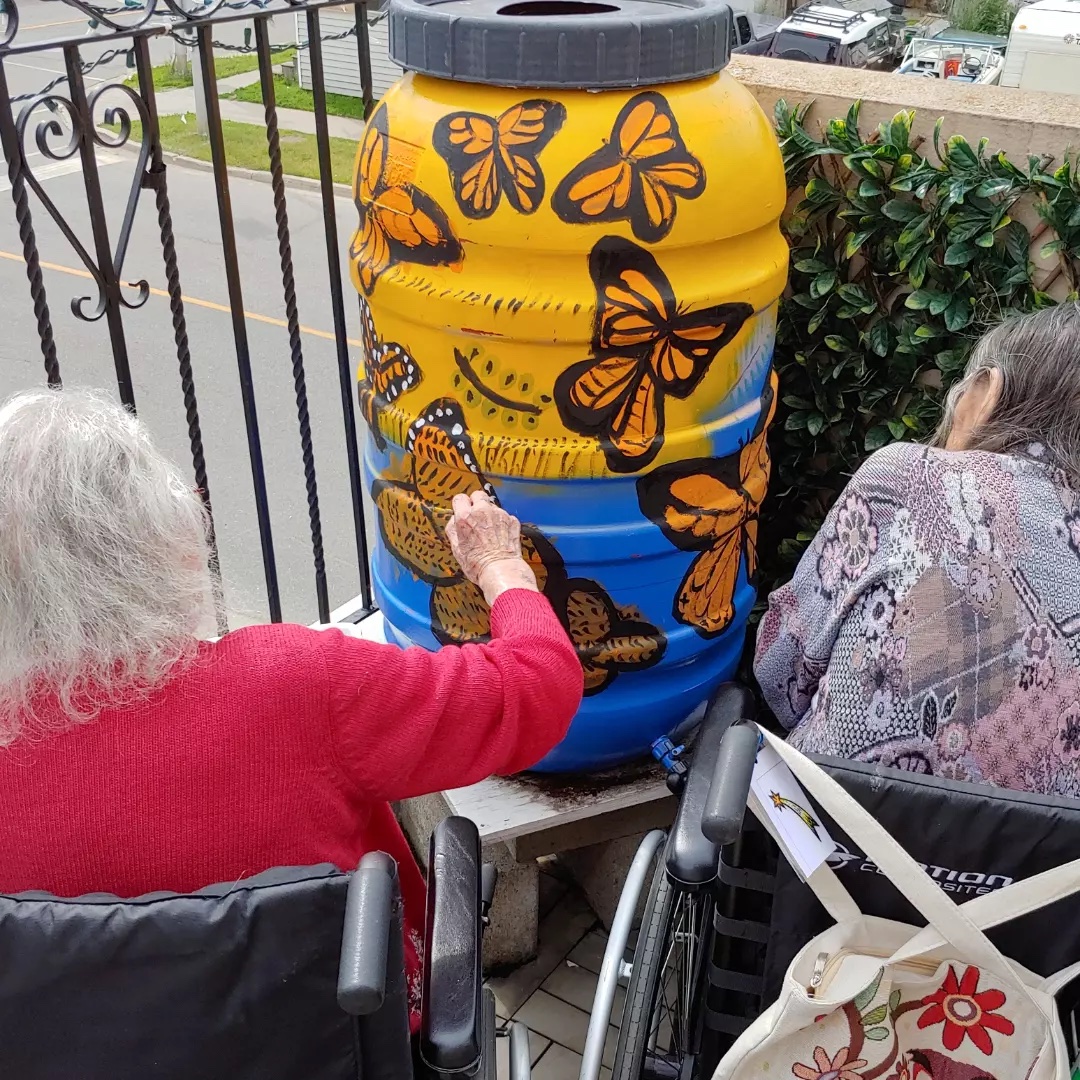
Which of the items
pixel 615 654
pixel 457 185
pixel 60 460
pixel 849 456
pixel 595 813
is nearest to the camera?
pixel 60 460

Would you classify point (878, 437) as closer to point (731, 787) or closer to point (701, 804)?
point (701, 804)

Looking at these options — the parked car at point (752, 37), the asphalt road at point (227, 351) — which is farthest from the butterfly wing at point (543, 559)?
the parked car at point (752, 37)

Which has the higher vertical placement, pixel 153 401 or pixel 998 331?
pixel 998 331

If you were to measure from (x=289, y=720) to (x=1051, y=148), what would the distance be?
1600 millimetres

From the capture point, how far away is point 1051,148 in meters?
1.85

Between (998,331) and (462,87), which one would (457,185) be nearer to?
(462,87)

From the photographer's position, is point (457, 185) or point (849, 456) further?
point (849, 456)

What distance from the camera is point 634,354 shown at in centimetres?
156

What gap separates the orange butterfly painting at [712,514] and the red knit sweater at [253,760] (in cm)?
52

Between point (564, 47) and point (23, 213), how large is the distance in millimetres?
919

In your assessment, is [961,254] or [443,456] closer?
[443,456]

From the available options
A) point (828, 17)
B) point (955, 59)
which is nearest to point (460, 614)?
point (955, 59)

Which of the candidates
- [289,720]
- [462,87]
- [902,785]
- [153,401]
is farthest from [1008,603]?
[153,401]

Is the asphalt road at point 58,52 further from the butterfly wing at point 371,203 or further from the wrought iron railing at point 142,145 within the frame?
the butterfly wing at point 371,203
